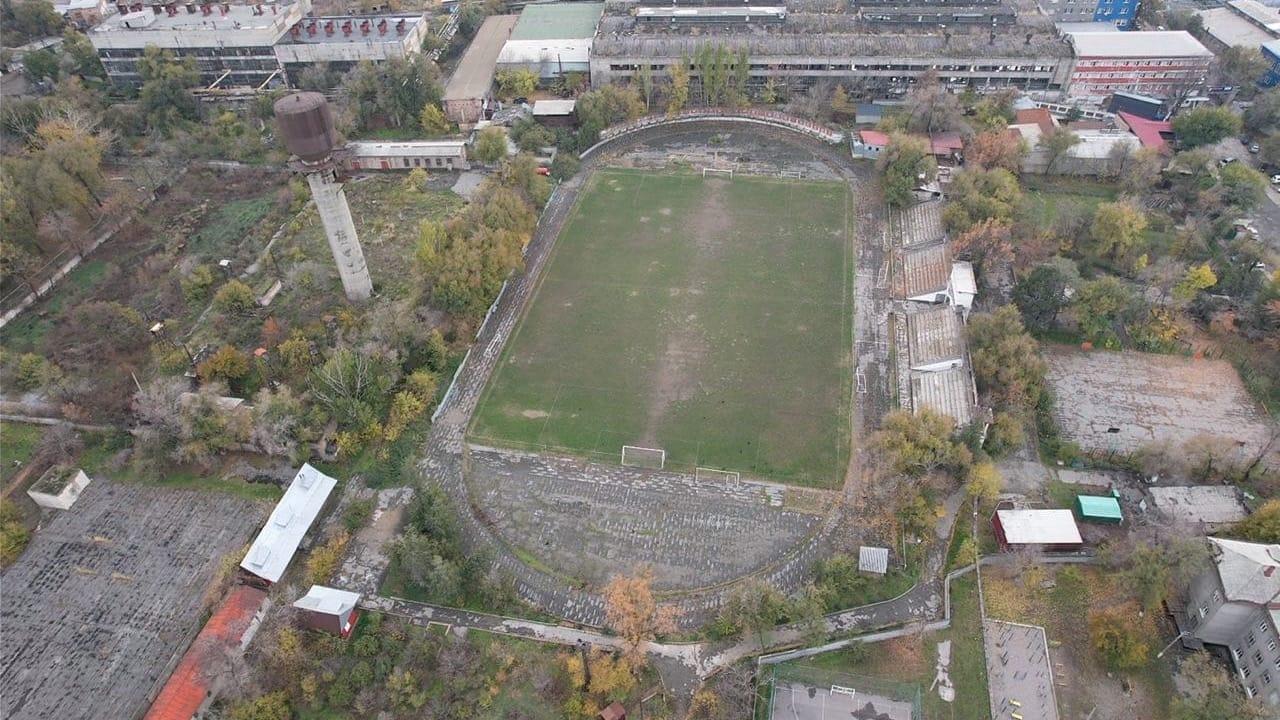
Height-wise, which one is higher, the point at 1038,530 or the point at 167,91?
the point at 167,91

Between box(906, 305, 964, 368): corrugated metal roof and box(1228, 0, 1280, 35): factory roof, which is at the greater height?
box(1228, 0, 1280, 35): factory roof

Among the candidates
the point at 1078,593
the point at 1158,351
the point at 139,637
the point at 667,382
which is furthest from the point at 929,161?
the point at 139,637

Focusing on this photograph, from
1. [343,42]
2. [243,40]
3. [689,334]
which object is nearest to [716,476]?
[689,334]

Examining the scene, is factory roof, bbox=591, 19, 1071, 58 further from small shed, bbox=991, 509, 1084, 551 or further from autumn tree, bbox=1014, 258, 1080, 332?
small shed, bbox=991, 509, 1084, 551

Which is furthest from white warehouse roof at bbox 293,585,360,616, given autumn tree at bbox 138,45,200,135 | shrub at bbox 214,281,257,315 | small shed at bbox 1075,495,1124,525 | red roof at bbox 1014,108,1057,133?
red roof at bbox 1014,108,1057,133

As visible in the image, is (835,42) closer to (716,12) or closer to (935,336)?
(716,12)

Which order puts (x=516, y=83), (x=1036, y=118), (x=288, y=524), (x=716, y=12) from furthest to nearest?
(x=716, y=12), (x=516, y=83), (x=1036, y=118), (x=288, y=524)

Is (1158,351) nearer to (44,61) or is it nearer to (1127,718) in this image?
(1127,718)
